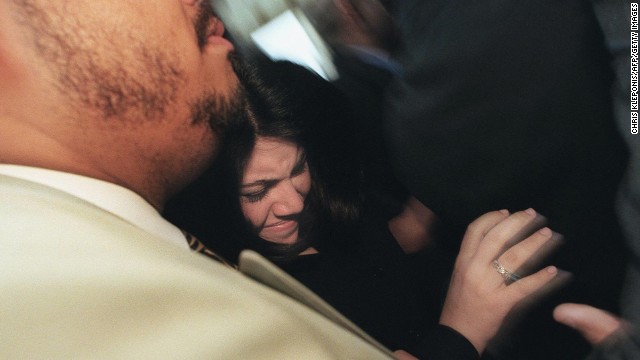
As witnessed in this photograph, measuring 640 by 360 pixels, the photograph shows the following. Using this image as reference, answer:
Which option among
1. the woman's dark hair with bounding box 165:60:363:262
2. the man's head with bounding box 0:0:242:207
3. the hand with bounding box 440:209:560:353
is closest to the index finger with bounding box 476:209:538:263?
the hand with bounding box 440:209:560:353

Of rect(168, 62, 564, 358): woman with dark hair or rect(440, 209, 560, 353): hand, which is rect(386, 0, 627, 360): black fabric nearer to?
rect(440, 209, 560, 353): hand

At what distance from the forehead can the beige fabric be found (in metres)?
0.52

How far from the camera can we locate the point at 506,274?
2.33ft

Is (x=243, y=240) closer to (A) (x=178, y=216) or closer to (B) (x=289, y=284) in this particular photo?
(A) (x=178, y=216)

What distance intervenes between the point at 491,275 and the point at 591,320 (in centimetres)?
19

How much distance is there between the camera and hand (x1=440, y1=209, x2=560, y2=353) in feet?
2.19

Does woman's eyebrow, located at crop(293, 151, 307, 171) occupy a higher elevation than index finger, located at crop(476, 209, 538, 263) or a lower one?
higher

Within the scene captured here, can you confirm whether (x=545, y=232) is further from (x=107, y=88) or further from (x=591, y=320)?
(x=107, y=88)

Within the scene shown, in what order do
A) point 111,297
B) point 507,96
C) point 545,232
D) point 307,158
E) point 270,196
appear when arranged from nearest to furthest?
point 111,297
point 507,96
point 545,232
point 270,196
point 307,158

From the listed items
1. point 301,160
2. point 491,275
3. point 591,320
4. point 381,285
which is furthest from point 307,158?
point 591,320

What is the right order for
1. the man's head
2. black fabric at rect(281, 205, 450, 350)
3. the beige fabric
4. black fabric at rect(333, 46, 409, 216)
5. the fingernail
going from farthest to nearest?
black fabric at rect(333, 46, 409, 216), black fabric at rect(281, 205, 450, 350), the fingernail, the man's head, the beige fabric

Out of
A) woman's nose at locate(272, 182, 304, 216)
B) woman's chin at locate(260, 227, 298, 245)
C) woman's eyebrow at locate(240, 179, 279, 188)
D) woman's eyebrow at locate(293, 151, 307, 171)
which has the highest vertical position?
woman's eyebrow at locate(240, 179, 279, 188)

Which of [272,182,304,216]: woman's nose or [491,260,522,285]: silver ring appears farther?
[272,182,304,216]: woman's nose

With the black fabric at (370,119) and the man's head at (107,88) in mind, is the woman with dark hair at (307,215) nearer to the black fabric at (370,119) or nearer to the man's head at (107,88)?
the black fabric at (370,119)
